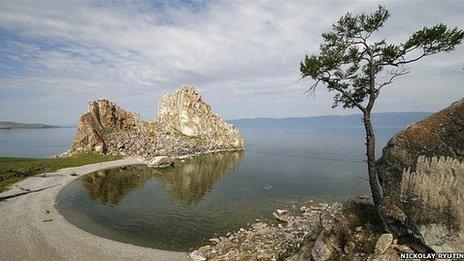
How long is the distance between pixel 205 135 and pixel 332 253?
126533mm

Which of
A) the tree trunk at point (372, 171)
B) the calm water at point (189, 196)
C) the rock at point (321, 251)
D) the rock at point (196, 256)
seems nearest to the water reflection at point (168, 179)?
the calm water at point (189, 196)

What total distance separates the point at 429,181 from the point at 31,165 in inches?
3656

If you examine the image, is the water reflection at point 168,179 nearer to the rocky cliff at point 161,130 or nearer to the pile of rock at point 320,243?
the rocky cliff at point 161,130

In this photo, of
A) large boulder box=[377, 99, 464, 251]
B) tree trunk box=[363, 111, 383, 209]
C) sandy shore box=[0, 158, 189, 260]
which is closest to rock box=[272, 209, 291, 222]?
sandy shore box=[0, 158, 189, 260]

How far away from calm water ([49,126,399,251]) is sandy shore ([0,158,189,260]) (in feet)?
7.33

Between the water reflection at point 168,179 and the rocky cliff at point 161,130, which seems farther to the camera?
the rocky cliff at point 161,130

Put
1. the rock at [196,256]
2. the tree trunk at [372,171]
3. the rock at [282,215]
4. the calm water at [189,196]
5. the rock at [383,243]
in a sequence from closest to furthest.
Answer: the rock at [383,243]
the tree trunk at [372,171]
the rock at [196,256]
the calm water at [189,196]
the rock at [282,215]

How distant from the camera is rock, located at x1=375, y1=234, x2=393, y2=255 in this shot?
17.9 meters

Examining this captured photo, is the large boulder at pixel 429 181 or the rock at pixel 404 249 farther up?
the large boulder at pixel 429 181

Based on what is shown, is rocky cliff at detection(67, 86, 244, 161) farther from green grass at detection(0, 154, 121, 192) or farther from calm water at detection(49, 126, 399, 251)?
calm water at detection(49, 126, 399, 251)

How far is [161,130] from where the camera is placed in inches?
5571

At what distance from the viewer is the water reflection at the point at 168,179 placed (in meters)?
59.6

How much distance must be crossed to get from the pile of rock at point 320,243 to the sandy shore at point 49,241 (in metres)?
5.46

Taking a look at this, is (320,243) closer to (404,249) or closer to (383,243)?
(383,243)
